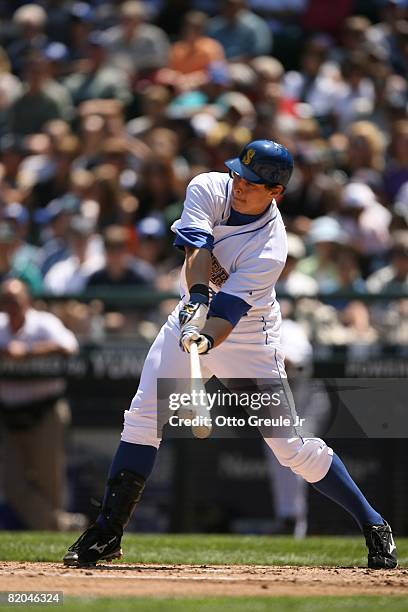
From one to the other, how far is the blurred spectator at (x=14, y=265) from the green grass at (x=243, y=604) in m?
6.17

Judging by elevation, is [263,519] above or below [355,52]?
below

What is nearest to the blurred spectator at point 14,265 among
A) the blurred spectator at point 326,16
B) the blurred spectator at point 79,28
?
the blurred spectator at point 79,28

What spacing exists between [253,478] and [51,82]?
5.61 m

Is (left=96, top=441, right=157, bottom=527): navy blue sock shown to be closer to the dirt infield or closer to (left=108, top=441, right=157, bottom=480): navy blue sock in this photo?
(left=108, top=441, right=157, bottom=480): navy blue sock

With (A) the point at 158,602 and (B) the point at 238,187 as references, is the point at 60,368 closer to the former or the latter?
(B) the point at 238,187

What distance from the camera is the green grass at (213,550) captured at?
22.6 feet

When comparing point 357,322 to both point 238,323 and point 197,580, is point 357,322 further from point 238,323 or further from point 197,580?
point 197,580

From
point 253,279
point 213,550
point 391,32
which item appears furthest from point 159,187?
point 253,279

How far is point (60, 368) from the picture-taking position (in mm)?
10594

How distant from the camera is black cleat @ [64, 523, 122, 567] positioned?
6.02 meters

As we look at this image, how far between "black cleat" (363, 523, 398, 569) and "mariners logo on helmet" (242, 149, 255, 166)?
6.10 feet

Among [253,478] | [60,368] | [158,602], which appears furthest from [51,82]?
[158,602]

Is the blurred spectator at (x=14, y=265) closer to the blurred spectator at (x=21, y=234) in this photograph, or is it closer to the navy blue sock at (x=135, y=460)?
the blurred spectator at (x=21, y=234)

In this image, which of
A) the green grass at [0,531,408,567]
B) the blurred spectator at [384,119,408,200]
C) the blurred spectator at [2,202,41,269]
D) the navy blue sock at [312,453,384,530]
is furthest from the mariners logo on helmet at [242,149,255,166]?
the blurred spectator at [384,119,408,200]
